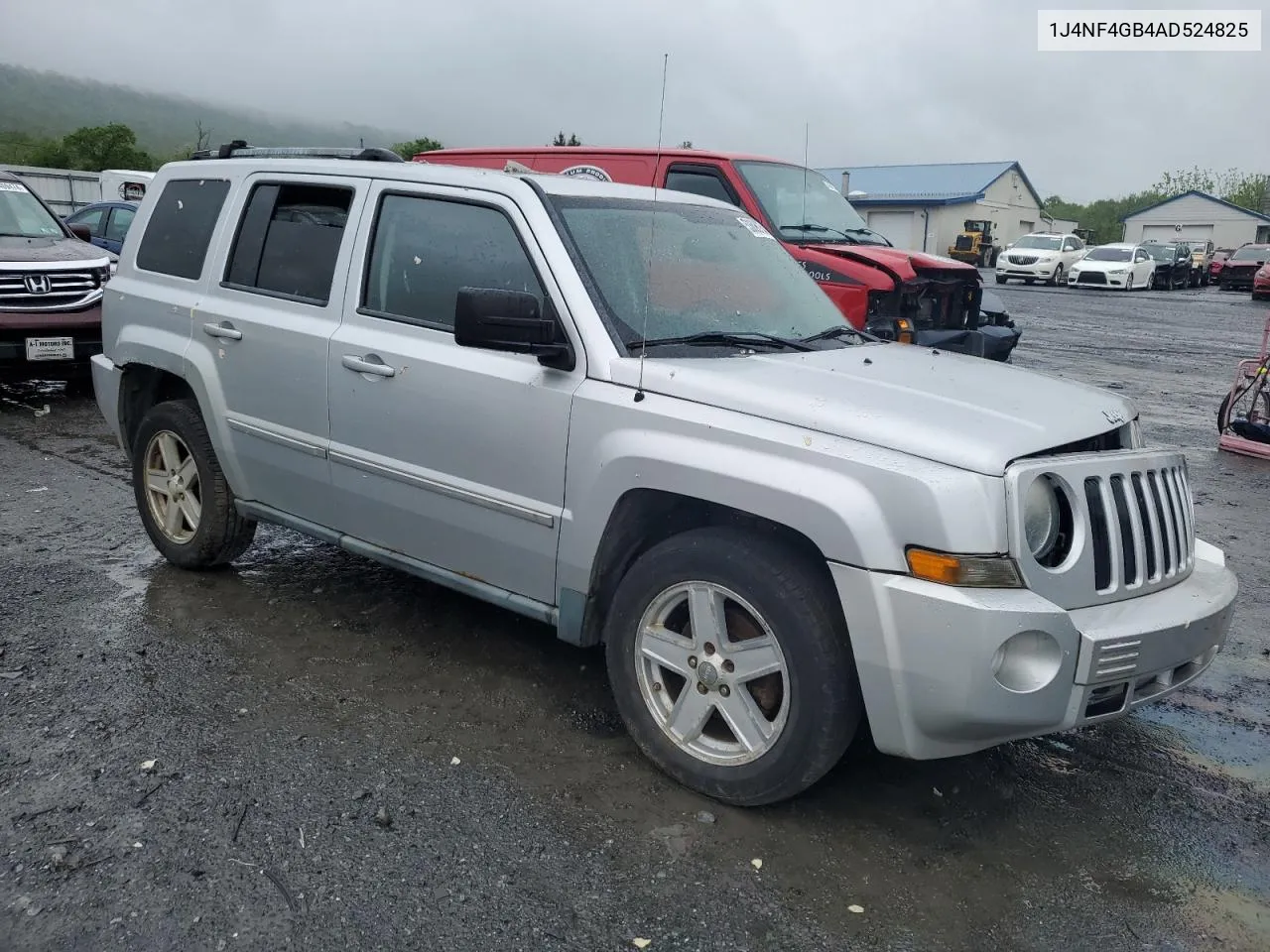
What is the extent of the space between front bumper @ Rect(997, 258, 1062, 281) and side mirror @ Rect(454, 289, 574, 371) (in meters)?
34.6

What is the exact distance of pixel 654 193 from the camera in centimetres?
452

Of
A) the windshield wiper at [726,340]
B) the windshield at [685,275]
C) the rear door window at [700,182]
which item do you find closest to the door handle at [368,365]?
the windshield at [685,275]

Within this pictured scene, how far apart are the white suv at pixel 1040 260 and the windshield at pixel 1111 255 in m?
0.87

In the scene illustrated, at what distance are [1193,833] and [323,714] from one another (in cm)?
288

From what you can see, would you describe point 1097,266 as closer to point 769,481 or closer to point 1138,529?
point 1138,529

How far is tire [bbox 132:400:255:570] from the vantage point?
5094 mm

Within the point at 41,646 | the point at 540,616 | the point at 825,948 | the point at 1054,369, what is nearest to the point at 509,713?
the point at 540,616

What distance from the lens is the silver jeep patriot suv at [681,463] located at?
2994 millimetres

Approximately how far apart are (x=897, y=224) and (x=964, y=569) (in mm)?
53037

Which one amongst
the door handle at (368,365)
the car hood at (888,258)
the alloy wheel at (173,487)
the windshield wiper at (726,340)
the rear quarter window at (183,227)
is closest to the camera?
the windshield wiper at (726,340)

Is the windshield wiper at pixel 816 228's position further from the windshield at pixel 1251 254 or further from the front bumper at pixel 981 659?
the windshield at pixel 1251 254

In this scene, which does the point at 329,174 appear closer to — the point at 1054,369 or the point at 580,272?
the point at 580,272

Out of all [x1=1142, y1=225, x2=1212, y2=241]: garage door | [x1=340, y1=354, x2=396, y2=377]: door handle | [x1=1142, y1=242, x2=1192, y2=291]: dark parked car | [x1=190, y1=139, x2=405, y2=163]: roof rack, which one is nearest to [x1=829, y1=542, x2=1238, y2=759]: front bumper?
[x1=340, y1=354, x2=396, y2=377]: door handle

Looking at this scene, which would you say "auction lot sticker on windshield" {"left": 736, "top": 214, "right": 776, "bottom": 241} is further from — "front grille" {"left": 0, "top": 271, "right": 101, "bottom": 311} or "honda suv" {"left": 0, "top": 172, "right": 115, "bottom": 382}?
"front grille" {"left": 0, "top": 271, "right": 101, "bottom": 311}
